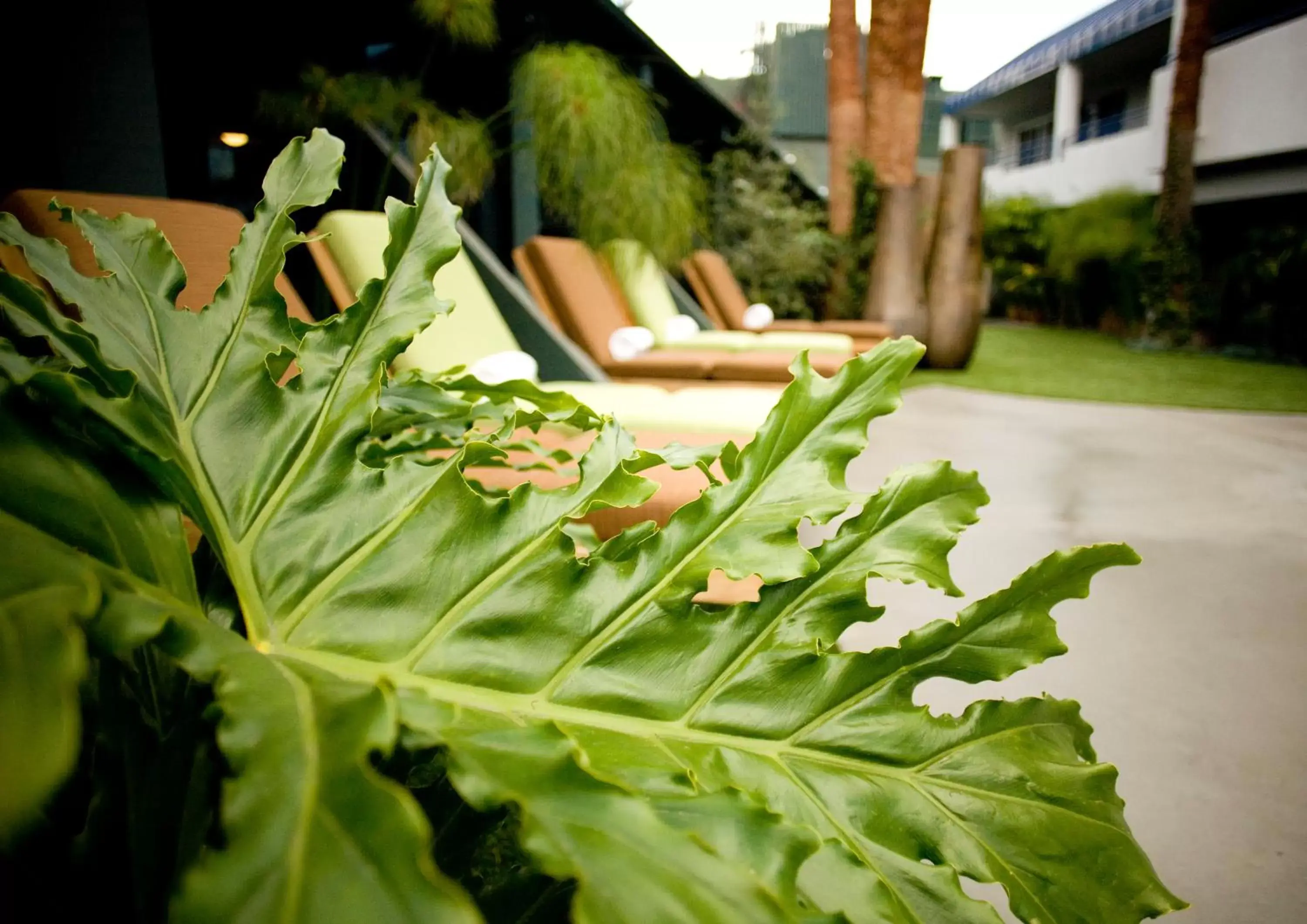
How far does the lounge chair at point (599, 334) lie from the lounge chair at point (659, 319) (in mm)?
398

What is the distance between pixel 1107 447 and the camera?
4305 millimetres

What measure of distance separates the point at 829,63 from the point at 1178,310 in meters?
4.83

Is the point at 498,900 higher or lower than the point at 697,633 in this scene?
lower

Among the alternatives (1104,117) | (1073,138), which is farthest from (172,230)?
(1104,117)

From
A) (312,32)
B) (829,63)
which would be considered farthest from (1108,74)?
(312,32)

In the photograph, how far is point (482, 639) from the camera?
417 mm

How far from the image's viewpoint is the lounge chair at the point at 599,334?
3.87 meters

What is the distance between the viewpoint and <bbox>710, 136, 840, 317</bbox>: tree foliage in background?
792 cm

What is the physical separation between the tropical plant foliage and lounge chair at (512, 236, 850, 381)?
328 cm

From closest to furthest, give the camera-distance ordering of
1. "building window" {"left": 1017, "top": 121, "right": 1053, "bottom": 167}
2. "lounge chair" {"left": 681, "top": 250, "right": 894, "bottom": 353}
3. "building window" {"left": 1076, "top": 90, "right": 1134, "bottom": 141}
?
"lounge chair" {"left": 681, "top": 250, "right": 894, "bottom": 353}, "building window" {"left": 1076, "top": 90, "right": 1134, "bottom": 141}, "building window" {"left": 1017, "top": 121, "right": 1053, "bottom": 167}

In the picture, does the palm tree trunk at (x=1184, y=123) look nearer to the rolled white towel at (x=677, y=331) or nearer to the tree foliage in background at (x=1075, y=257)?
the tree foliage in background at (x=1075, y=257)

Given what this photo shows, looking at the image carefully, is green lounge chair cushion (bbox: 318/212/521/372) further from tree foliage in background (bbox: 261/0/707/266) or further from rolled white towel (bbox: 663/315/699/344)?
rolled white towel (bbox: 663/315/699/344)

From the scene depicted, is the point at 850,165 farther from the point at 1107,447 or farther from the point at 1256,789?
the point at 1256,789


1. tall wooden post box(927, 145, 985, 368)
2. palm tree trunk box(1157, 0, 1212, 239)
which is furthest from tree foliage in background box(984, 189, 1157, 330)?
tall wooden post box(927, 145, 985, 368)
